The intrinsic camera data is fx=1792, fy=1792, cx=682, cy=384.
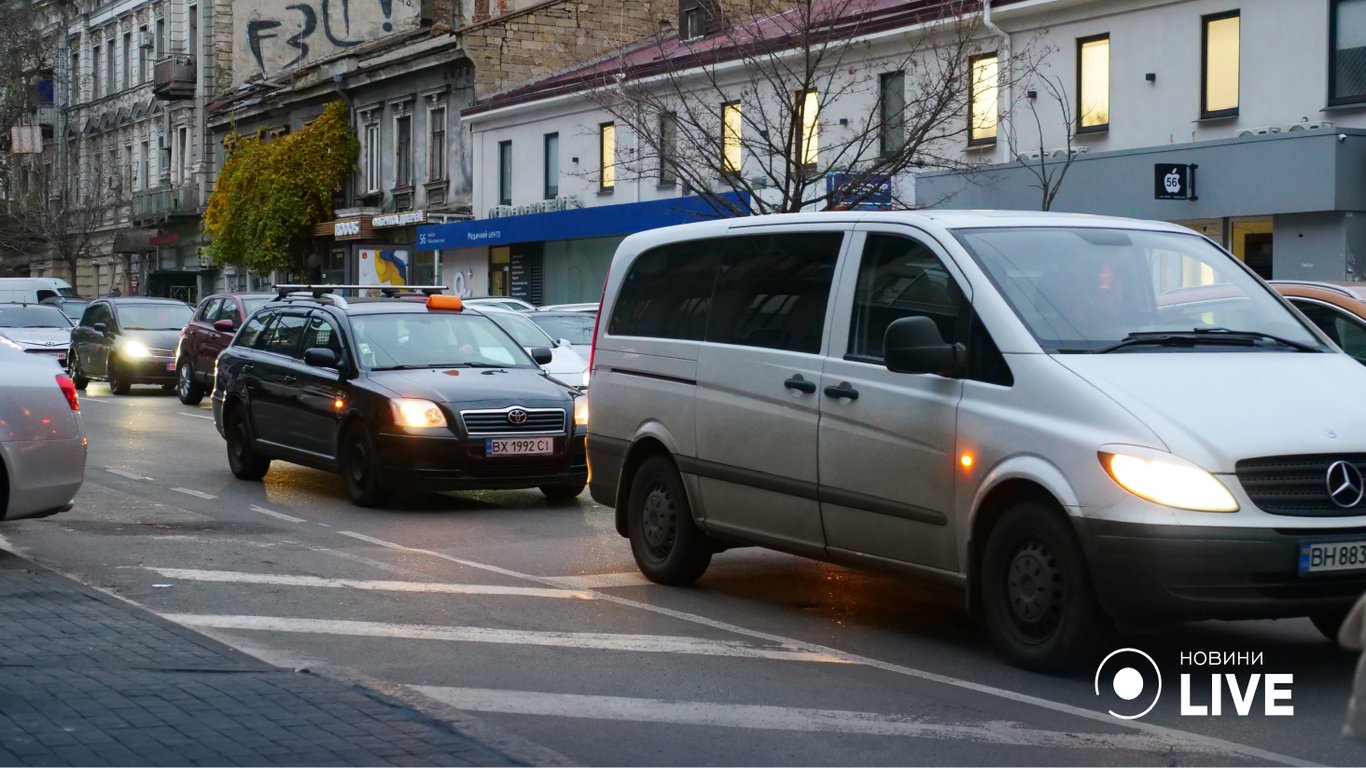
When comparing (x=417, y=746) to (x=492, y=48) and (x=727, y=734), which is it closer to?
(x=727, y=734)

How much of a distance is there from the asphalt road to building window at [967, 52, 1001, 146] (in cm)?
1630

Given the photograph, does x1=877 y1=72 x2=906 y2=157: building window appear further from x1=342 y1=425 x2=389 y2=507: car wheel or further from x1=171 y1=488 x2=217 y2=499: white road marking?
x1=342 y1=425 x2=389 y2=507: car wheel

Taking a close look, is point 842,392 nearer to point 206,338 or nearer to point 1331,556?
point 1331,556

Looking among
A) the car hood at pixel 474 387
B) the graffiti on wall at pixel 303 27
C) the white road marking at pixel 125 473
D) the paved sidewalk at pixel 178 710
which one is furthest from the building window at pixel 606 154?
the paved sidewalk at pixel 178 710

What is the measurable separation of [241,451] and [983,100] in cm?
1576

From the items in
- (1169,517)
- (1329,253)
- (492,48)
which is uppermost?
(492,48)

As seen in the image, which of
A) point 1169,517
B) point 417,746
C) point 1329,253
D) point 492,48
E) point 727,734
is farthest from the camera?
point 492,48

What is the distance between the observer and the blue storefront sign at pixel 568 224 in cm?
3391

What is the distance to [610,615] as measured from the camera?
8.98 m

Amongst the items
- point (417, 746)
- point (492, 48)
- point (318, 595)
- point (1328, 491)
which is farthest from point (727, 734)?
point (492, 48)

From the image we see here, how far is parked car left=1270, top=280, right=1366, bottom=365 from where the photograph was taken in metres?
12.1

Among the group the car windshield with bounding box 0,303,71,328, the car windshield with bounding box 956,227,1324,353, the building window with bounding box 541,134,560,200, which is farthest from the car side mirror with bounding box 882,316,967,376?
the building window with bounding box 541,134,560,200

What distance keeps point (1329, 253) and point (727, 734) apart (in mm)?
18917

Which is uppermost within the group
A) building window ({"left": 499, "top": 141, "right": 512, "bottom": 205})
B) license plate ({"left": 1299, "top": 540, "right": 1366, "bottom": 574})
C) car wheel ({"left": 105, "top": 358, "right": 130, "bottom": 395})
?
building window ({"left": 499, "top": 141, "right": 512, "bottom": 205})
